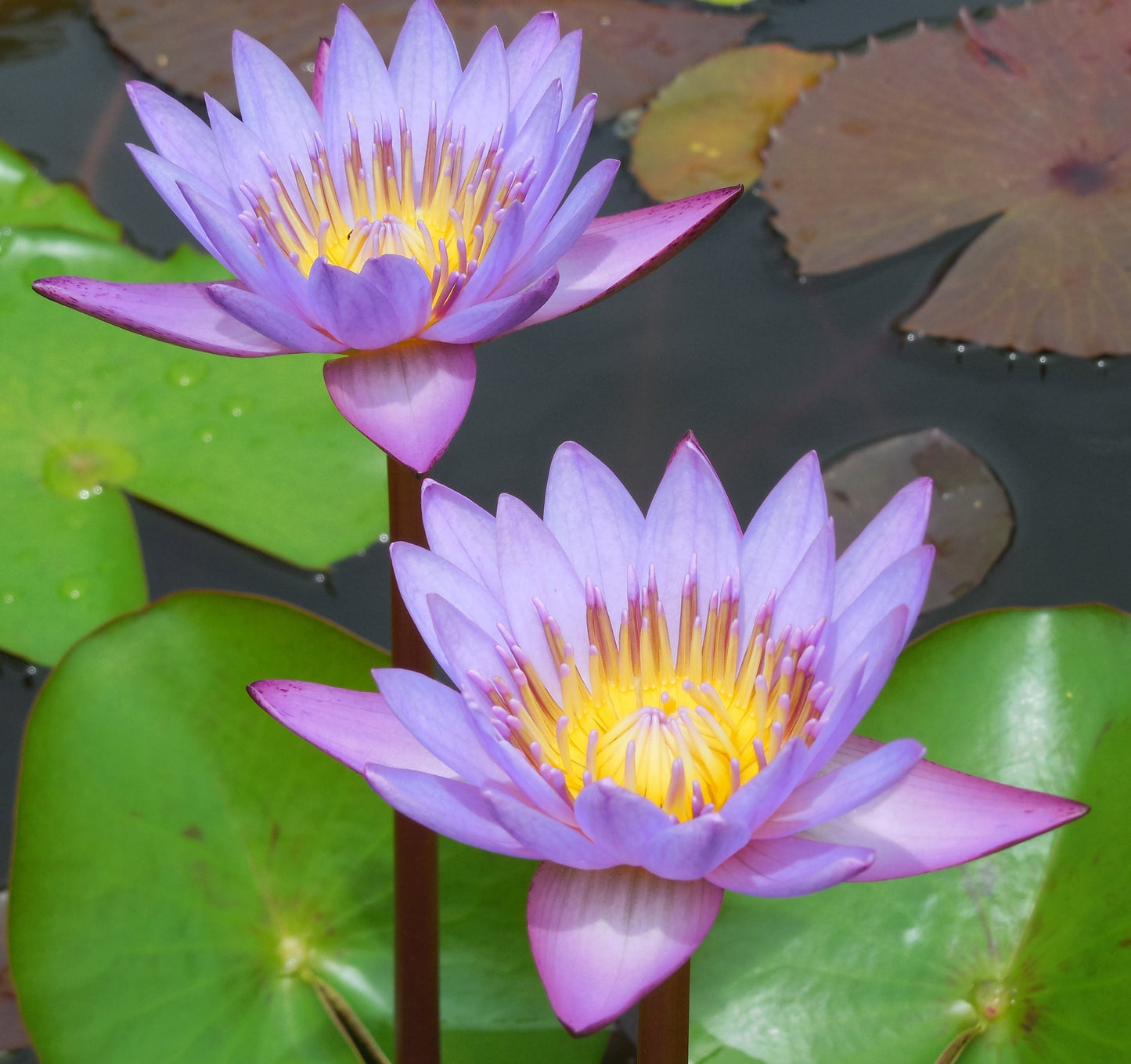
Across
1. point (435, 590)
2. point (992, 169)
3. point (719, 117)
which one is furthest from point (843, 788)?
point (719, 117)

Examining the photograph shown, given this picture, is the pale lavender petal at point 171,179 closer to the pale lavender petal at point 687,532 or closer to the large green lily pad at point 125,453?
the pale lavender petal at point 687,532

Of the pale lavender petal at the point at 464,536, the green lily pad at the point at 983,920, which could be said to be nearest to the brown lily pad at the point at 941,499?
the green lily pad at the point at 983,920

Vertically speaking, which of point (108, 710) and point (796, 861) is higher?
point (796, 861)

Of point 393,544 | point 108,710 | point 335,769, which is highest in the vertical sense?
point 393,544

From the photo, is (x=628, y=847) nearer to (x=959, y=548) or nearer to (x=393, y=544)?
(x=393, y=544)

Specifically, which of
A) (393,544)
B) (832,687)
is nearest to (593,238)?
(393,544)

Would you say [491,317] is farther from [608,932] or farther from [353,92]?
[608,932]

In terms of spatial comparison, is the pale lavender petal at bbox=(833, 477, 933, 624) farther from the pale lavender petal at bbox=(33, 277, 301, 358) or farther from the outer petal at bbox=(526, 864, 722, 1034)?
the pale lavender petal at bbox=(33, 277, 301, 358)
